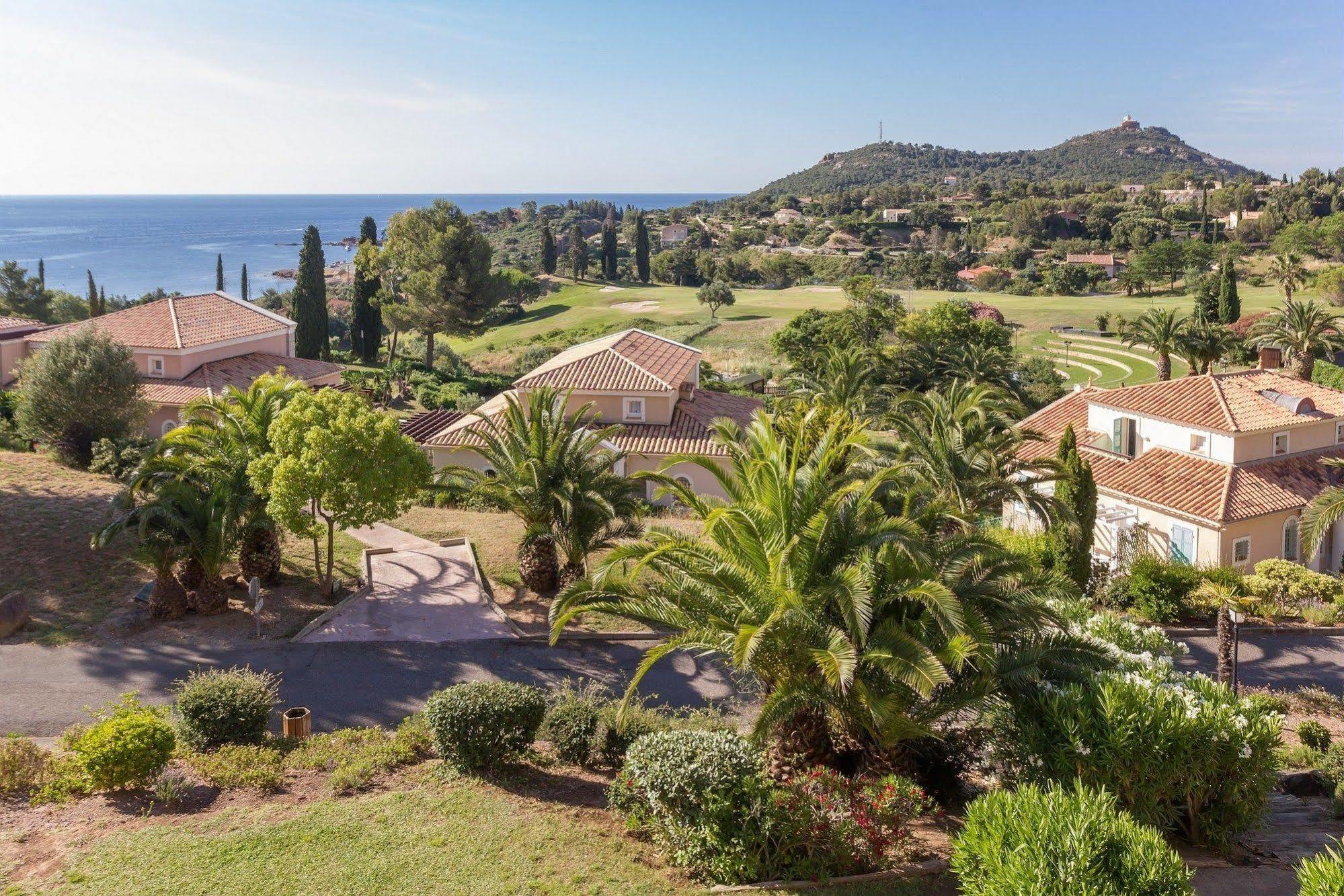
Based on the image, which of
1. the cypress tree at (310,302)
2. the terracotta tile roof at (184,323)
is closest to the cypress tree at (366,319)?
the cypress tree at (310,302)

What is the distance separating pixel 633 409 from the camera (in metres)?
34.8

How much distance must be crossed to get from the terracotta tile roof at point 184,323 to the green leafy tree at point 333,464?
21.7 metres

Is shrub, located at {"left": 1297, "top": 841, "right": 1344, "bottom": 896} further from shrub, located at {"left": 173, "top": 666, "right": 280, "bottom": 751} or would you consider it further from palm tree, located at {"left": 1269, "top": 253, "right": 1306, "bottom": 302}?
palm tree, located at {"left": 1269, "top": 253, "right": 1306, "bottom": 302}

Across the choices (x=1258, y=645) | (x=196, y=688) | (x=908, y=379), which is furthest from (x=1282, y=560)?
(x=908, y=379)

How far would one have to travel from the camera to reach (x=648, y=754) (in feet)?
35.7

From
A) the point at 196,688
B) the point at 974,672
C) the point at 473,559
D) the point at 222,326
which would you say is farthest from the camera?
the point at 222,326

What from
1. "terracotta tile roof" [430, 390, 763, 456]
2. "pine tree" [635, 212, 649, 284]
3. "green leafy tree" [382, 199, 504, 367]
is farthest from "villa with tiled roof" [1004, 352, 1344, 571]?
"pine tree" [635, 212, 649, 284]

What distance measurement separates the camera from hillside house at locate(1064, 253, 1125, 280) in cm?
12269

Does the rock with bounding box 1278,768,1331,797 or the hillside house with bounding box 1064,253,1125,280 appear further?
the hillside house with bounding box 1064,253,1125,280

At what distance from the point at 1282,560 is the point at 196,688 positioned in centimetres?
2343

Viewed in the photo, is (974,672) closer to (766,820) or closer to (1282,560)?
(766,820)

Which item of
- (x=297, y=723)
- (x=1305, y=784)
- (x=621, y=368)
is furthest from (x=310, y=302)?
(x=1305, y=784)

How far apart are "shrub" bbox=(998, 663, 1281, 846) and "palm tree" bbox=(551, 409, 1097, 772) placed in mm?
787

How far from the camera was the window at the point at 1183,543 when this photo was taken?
85.9ft
